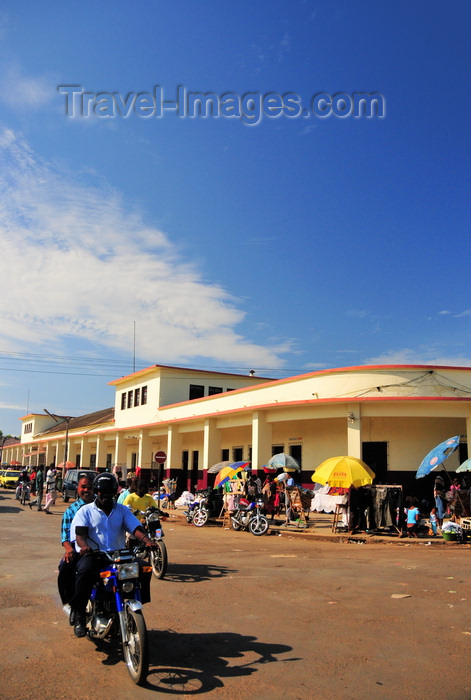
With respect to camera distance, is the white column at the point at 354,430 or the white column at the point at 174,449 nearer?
the white column at the point at 354,430

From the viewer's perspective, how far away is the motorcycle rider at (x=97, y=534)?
5312mm

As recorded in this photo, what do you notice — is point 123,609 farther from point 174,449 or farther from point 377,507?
point 174,449

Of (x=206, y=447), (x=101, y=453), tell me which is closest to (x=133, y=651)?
(x=206, y=447)

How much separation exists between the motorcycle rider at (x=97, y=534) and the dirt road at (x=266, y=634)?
571 millimetres

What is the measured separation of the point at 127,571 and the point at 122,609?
1.08ft

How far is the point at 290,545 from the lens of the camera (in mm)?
15008

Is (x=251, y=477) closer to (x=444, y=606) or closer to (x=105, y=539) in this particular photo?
(x=444, y=606)

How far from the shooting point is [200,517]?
19797 mm

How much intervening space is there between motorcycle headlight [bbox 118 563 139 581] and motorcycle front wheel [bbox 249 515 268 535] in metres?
12.7

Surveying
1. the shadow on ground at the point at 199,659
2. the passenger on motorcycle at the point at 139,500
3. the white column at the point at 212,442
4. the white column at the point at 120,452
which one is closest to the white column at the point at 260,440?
the white column at the point at 212,442

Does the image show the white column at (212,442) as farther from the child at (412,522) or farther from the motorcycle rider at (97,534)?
the motorcycle rider at (97,534)

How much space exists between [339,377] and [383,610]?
15227 millimetres

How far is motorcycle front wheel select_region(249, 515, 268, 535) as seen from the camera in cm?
1727

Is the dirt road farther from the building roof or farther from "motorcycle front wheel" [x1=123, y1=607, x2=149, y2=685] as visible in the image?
the building roof
